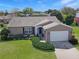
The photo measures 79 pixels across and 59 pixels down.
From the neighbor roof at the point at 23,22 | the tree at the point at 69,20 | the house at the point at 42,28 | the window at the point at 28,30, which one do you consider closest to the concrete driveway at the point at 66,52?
the house at the point at 42,28

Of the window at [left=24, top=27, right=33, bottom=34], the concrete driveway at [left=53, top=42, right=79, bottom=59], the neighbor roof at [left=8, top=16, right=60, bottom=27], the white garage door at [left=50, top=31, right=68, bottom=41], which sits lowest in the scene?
the concrete driveway at [left=53, top=42, right=79, bottom=59]

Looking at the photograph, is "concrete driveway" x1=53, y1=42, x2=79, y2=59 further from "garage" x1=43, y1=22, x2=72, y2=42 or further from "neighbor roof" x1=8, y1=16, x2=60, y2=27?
"neighbor roof" x1=8, y1=16, x2=60, y2=27

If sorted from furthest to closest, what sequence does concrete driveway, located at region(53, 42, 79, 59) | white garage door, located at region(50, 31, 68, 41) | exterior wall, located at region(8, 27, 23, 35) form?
exterior wall, located at region(8, 27, 23, 35) < white garage door, located at region(50, 31, 68, 41) < concrete driveway, located at region(53, 42, 79, 59)

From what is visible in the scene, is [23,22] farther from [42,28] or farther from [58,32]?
[58,32]

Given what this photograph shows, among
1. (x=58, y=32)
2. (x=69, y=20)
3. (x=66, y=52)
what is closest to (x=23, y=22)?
(x=58, y=32)

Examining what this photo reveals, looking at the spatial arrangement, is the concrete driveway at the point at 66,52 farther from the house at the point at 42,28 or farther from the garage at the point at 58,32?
the house at the point at 42,28

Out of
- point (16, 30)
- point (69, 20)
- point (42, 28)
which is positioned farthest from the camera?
point (69, 20)

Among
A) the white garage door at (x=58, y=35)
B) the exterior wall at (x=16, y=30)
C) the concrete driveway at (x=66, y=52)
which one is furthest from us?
the exterior wall at (x=16, y=30)

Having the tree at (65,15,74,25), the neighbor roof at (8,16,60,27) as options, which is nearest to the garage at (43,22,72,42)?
the neighbor roof at (8,16,60,27)
